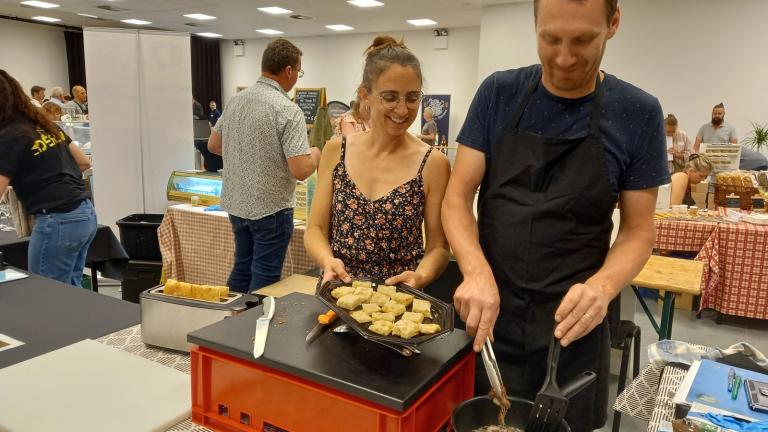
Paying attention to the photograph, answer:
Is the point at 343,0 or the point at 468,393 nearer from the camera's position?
the point at 468,393

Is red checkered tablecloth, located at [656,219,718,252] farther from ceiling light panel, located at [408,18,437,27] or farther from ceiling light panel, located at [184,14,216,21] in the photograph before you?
ceiling light panel, located at [184,14,216,21]

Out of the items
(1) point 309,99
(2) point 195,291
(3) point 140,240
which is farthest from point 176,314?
(1) point 309,99

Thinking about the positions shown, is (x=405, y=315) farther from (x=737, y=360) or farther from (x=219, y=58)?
(x=219, y=58)

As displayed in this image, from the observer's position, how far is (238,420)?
1.01 metres

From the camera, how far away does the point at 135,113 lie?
181 inches

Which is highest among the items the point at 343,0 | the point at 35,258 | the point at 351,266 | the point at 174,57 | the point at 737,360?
the point at 343,0

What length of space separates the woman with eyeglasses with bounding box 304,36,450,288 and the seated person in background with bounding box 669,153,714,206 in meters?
3.99

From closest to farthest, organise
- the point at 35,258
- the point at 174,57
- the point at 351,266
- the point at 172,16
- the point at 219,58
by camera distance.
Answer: the point at 351,266 < the point at 35,258 < the point at 174,57 < the point at 172,16 < the point at 219,58

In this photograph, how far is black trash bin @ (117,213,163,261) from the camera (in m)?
3.92

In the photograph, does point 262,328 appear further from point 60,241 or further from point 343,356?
point 60,241

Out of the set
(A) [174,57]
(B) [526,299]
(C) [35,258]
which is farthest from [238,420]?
(A) [174,57]

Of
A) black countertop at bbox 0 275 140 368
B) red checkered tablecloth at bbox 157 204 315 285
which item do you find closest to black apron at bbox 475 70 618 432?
black countertop at bbox 0 275 140 368

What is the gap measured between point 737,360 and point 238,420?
1203 mm

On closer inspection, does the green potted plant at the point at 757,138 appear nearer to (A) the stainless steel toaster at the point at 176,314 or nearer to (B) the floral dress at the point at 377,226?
(B) the floral dress at the point at 377,226
